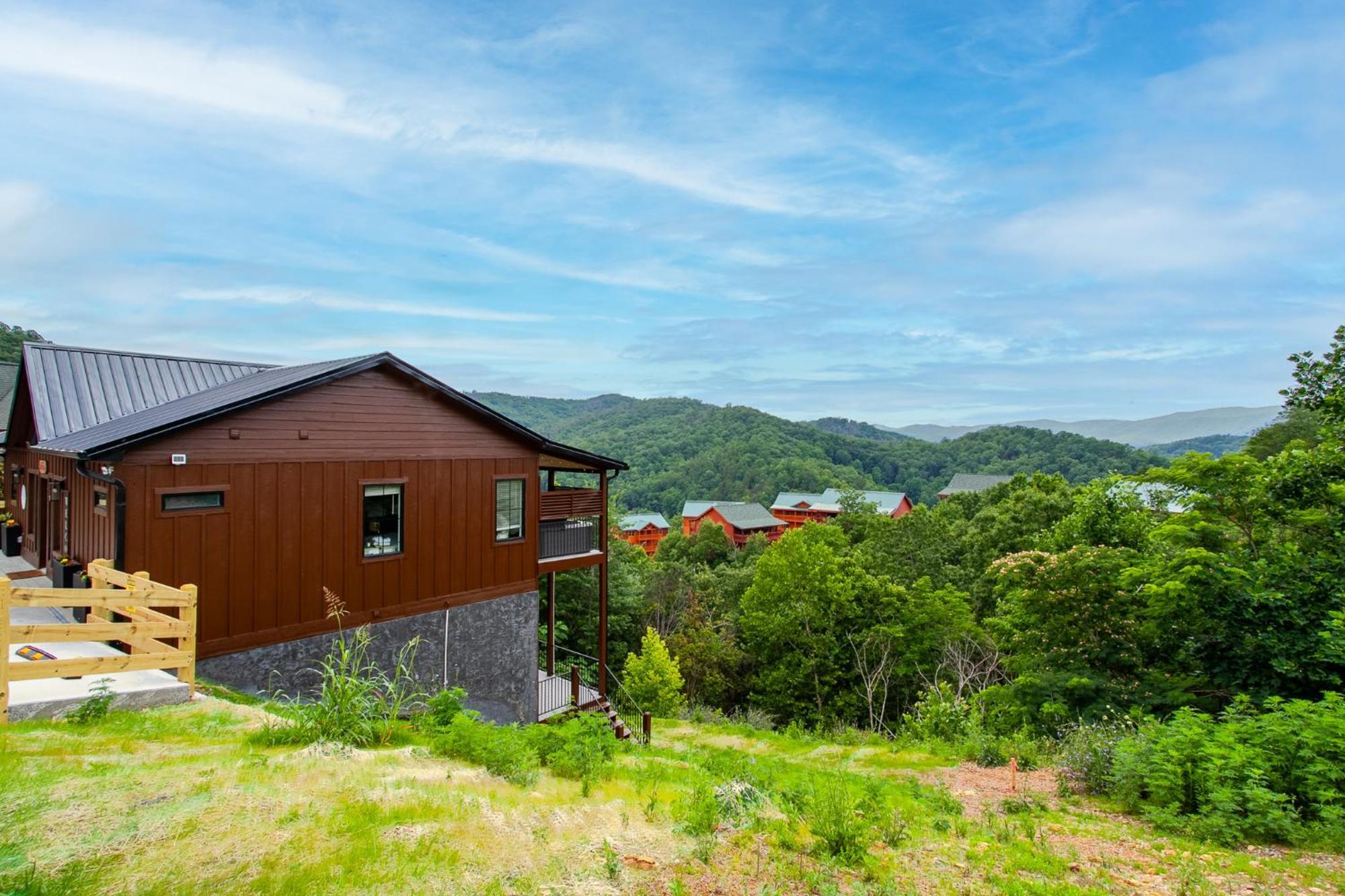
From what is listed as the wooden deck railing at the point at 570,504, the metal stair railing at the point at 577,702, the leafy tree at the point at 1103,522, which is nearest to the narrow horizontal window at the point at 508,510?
the wooden deck railing at the point at 570,504

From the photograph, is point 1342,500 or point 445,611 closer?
point 1342,500

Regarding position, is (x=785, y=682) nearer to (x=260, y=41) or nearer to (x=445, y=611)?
(x=445, y=611)

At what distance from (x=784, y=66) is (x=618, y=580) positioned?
764 inches

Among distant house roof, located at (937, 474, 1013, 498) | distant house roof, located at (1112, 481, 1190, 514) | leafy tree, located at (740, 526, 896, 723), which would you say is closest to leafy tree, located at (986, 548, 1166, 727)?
distant house roof, located at (1112, 481, 1190, 514)

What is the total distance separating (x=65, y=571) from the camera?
9.24 m

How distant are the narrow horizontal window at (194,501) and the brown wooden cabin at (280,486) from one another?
20mm

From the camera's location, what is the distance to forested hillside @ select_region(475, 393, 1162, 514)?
90.9 meters

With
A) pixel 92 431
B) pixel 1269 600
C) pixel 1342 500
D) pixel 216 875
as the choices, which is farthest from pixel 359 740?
pixel 1342 500

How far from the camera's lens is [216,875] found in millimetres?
3078

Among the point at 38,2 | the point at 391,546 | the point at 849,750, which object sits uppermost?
the point at 38,2

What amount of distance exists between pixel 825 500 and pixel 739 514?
15097 millimetres

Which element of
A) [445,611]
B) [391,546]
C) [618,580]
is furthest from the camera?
[618,580]

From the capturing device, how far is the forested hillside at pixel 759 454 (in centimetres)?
9088

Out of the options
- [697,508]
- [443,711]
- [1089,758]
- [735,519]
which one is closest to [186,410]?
[443,711]
